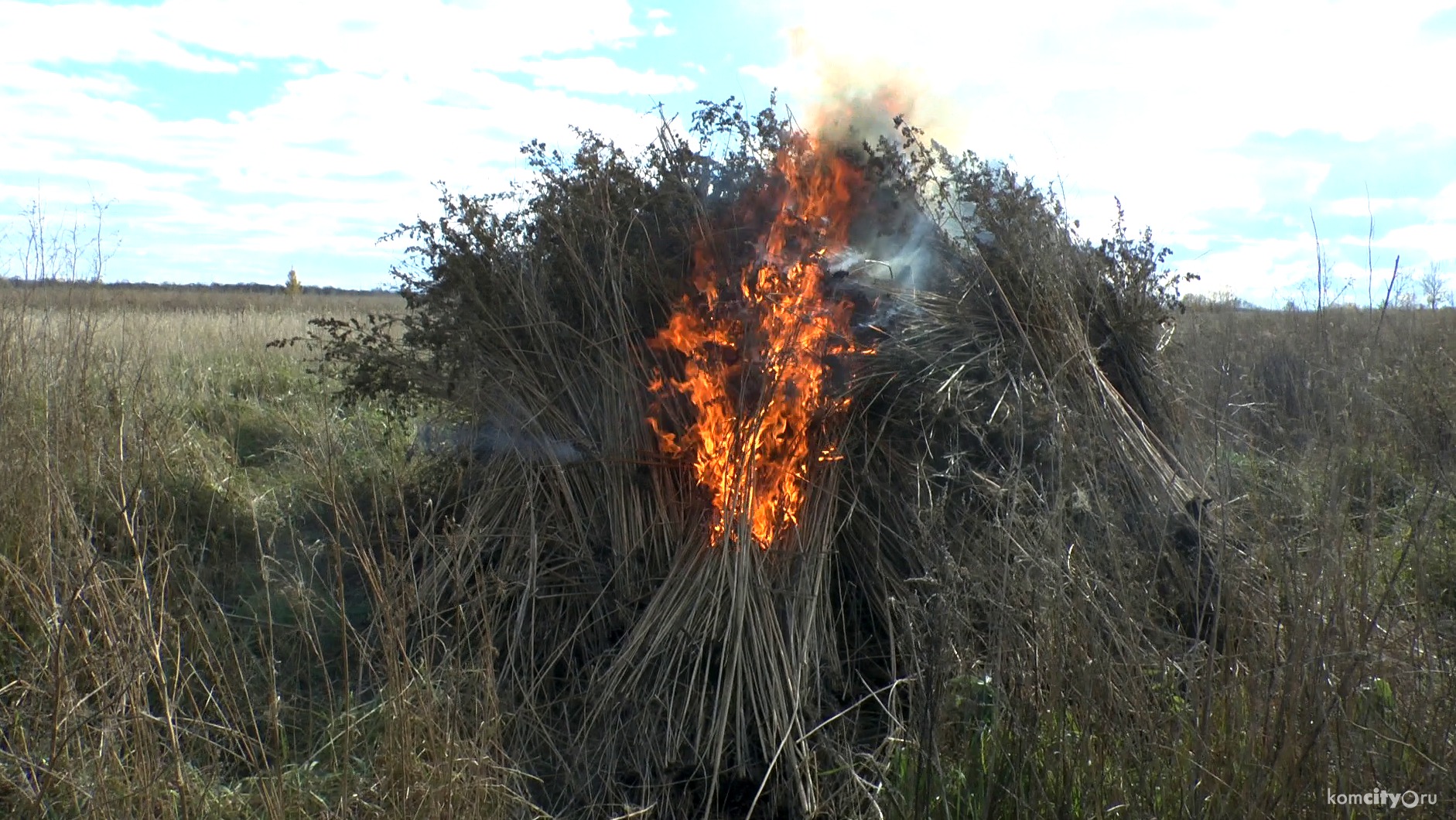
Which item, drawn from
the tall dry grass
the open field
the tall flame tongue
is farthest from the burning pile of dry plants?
the tall dry grass

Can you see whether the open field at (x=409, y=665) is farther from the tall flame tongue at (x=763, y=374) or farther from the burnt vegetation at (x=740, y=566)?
the tall flame tongue at (x=763, y=374)

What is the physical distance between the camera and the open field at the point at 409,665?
286cm

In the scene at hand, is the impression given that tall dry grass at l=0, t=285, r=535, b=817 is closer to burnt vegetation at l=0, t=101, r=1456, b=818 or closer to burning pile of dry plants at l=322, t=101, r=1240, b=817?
burnt vegetation at l=0, t=101, r=1456, b=818

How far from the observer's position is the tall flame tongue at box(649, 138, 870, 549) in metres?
4.73

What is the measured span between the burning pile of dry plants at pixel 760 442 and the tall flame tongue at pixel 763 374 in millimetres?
14

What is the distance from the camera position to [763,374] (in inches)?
186

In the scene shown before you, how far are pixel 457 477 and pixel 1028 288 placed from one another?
304 centimetres

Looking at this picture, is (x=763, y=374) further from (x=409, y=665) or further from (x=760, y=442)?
(x=409, y=665)

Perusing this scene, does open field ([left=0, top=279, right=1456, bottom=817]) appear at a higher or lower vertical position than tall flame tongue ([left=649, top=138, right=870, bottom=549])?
lower

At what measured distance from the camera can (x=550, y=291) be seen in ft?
17.9

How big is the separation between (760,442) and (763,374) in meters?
0.32

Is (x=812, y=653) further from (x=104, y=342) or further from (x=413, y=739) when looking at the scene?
(x=104, y=342)

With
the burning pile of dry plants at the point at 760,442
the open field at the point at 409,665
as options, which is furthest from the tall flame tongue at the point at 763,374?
the open field at the point at 409,665

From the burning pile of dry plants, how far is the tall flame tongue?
0.05 feet
